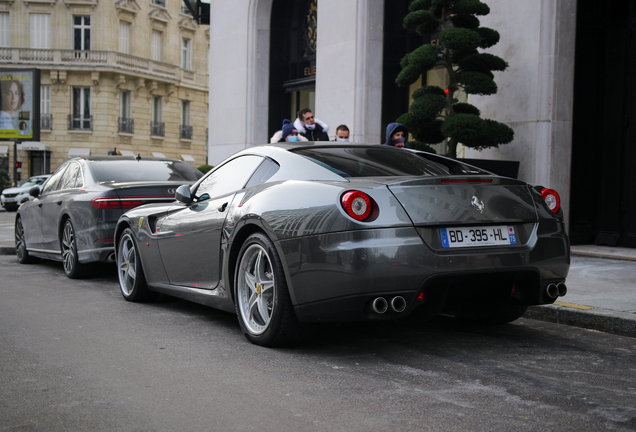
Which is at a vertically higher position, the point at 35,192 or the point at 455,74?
the point at 455,74

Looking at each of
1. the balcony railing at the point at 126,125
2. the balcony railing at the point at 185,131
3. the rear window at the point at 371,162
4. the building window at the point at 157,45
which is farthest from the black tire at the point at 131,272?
A: the balcony railing at the point at 185,131

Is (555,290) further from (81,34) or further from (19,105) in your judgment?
(81,34)

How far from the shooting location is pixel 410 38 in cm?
1461

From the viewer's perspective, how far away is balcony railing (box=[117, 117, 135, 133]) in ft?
152

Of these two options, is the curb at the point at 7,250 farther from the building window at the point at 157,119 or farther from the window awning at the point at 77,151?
the building window at the point at 157,119

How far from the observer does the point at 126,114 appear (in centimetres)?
4697

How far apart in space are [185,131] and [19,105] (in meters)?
21.6

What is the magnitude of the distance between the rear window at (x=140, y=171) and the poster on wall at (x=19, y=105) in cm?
2123

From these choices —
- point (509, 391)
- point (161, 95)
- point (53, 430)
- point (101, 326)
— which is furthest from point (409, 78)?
point (161, 95)

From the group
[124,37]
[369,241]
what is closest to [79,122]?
[124,37]

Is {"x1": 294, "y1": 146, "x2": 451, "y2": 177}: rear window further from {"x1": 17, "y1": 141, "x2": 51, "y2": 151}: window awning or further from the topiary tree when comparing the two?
{"x1": 17, "y1": 141, "x2": 51, "y2": 151}: window awning

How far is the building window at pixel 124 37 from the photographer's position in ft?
154

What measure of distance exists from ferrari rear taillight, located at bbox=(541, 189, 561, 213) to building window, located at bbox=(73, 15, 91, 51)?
149 feet

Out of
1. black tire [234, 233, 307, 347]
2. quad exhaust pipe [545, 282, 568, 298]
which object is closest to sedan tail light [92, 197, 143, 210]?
black tire [234, 233, 307, 347]
